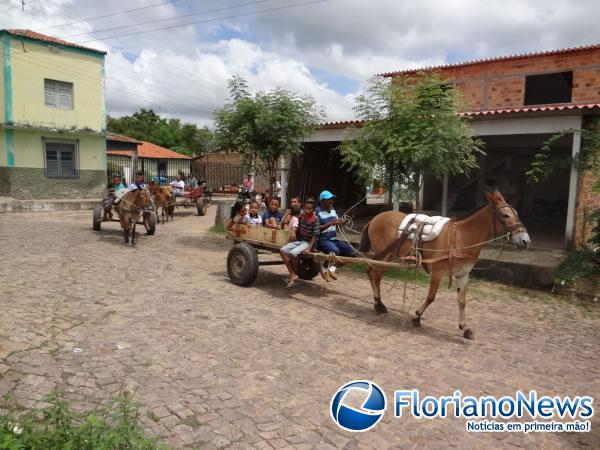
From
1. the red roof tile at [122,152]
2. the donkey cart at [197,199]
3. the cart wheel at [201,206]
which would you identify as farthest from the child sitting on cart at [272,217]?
the red roof tile at [122,152]

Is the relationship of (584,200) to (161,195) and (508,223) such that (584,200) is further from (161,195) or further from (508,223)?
(161,195)

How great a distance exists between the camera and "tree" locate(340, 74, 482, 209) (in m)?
8.99

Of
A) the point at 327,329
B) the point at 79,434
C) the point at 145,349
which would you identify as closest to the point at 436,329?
the point at 327,329

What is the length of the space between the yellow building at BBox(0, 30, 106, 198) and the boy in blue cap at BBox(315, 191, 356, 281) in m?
18.9

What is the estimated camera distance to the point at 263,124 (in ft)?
37.3

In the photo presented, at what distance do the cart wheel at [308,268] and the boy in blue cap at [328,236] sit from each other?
3.08 feet

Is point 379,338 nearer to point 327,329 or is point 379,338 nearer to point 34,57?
point 327,329

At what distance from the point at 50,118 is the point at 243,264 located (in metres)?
18.6

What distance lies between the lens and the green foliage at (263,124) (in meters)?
11.5

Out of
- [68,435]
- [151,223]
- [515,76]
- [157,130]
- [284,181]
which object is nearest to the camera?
[68,435]

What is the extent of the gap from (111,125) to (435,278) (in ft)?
174

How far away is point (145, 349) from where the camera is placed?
16.4ft

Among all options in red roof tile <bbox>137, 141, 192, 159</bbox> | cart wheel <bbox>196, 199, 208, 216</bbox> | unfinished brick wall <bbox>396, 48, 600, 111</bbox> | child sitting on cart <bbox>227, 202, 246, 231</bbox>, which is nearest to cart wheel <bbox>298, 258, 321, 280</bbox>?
child sitting on cart <bbox>227, 202, 246, 231</bbox>

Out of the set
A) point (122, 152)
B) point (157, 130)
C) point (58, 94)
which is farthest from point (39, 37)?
point (157, 130)
